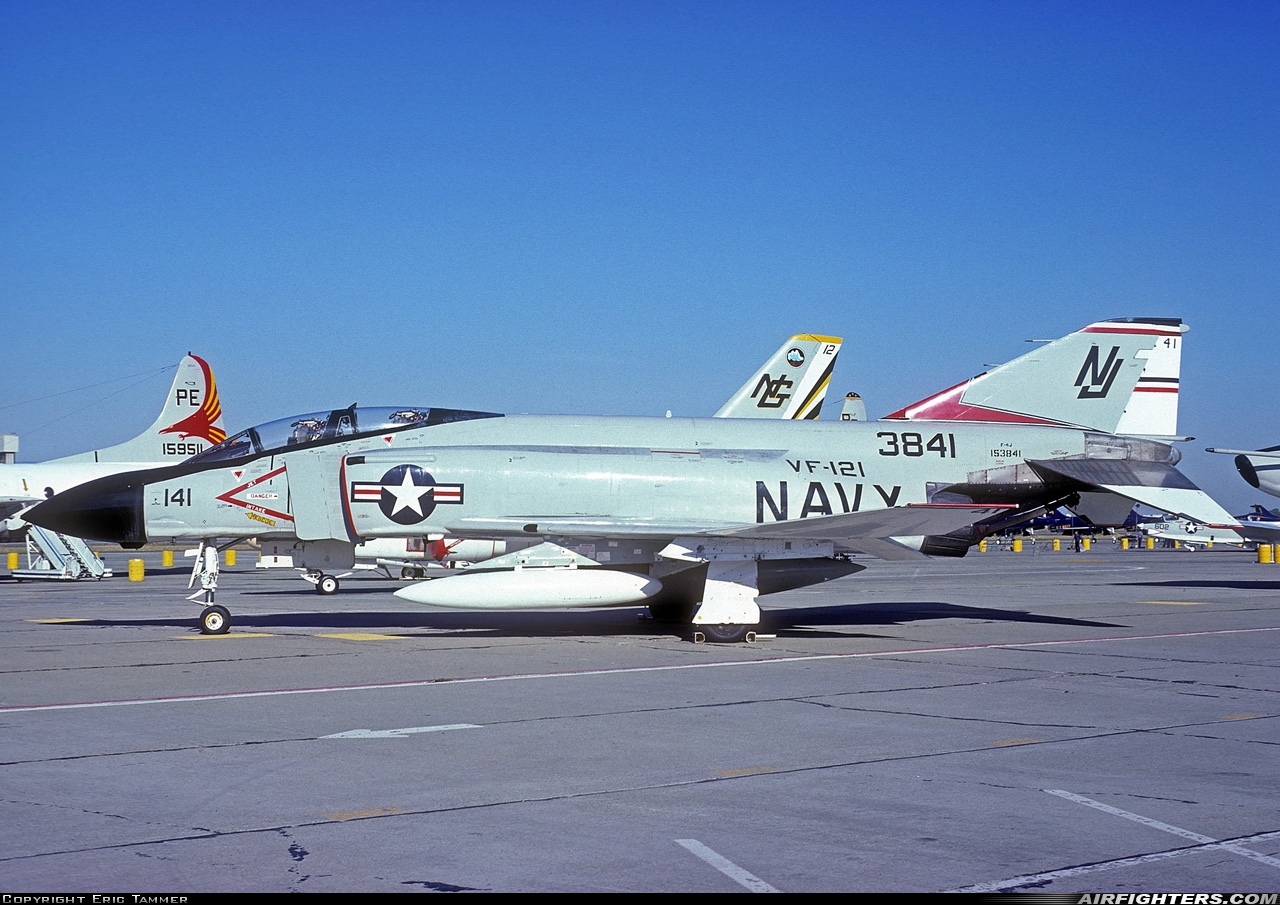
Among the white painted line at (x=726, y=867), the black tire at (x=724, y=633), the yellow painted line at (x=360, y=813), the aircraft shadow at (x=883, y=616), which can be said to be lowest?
the aircraft shadow at (x=883, y=616)

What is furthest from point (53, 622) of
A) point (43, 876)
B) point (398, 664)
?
point (43, 876)

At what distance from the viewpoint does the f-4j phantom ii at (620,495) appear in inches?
594

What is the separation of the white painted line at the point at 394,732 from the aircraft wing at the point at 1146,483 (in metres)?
11.2

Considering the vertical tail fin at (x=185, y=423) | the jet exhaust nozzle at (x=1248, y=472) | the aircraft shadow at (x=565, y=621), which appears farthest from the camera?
the vertical tail fin at (x=185, y=423)

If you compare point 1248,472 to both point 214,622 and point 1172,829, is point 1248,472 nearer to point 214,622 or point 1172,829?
point 214,622

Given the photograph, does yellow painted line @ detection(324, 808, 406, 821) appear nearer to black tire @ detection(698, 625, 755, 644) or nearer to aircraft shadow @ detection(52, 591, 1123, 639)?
black tire @ detection(698, 625, 755, 644)

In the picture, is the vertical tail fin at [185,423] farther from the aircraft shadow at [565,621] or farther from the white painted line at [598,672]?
the white painted line at [598,672]

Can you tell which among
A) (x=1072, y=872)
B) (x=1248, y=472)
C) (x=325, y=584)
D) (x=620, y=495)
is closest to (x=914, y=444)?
(x=620, y=495)

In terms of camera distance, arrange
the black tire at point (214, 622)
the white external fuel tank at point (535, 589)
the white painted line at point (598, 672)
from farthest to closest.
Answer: the black tire at point (214, 622) < the white external fuel tank at point (535, 589) < the white painted line at point (598, 672)

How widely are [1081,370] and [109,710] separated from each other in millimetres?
14338

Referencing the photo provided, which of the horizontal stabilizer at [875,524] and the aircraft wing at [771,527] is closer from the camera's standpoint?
the horizontal stabilizer at [875,524]

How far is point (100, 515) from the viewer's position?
15039mm

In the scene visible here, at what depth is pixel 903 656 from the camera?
13.8 m

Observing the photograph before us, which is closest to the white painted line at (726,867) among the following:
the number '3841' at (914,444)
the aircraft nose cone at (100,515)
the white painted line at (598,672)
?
the white painted line at (598,672)
